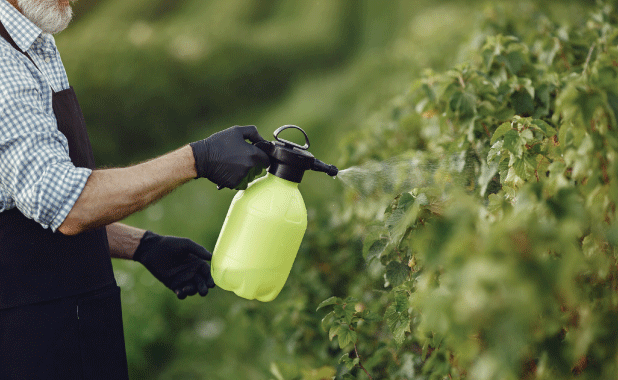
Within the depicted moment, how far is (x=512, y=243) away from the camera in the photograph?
28.0 inches

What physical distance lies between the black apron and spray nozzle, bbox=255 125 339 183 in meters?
0.63

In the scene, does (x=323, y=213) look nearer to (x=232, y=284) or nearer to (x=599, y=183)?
(x=232, y=284)

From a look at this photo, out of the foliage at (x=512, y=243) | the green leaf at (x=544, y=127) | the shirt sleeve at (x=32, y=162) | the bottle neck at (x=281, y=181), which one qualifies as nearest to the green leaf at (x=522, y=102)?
the foliage at (x=512, y=243)

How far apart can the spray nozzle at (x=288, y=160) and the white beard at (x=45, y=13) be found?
791 mm

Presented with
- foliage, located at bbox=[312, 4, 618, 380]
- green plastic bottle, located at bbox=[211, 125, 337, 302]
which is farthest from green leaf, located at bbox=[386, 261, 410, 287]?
green plastic bottle, located at bbox=[211, 125, 337, 302]

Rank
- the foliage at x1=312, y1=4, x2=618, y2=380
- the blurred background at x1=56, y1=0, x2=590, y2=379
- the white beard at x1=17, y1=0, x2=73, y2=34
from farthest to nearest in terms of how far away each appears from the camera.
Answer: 1. the blurred background at x1=56, y1=0, x2=590, y2=379
2. the white beard at x1=17, y1=0, x2=73, y2=34
3. the foliage at x1=312, y1=4, x2=618, y2=380

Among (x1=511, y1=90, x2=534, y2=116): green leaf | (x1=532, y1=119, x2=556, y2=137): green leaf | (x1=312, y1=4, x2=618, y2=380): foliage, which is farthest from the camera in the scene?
(x1=511, y1=90, x2=534, y2=116): green leaf

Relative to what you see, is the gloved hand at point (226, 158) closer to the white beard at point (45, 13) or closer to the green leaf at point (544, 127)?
the white beard at point (45, 13)

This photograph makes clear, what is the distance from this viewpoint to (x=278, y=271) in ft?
5.41

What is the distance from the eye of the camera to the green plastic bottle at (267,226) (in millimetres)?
1582

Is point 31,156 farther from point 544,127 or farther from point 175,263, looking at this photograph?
point 544,127

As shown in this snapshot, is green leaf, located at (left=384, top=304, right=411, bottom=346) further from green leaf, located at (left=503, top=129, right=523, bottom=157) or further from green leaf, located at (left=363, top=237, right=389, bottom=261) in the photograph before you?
green leaf, located at (left=503, top=129, right=523, bottom=157)

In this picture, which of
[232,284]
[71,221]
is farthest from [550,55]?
[71,221]

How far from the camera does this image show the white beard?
156 cm
